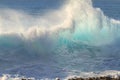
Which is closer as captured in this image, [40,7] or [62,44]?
[62,44]

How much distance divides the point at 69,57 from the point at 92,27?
6.51 meters

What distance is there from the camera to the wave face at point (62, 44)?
816 inches

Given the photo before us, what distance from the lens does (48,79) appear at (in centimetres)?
1770

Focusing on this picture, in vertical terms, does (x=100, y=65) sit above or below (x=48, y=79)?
above

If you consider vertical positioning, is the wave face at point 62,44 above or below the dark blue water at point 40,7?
below

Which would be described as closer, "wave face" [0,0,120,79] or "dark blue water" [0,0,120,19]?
"wave face" [0,0,120,79]

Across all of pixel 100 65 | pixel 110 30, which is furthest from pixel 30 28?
pixel 100 65

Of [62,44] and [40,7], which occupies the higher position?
[40,7]

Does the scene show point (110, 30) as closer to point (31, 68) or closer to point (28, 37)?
point (28, 37)

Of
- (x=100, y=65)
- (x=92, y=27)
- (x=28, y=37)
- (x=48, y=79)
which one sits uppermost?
(x=92, y=27)

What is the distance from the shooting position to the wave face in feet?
68.0

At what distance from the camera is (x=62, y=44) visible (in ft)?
87.2

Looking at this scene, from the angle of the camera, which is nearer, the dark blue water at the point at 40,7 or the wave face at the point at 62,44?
the wave face at the point at 62,44

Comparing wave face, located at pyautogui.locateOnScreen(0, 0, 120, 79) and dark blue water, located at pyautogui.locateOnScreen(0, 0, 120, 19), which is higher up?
dark blue water, located at pyautogui.locateOnScreen(0, 0, 120, 19)
